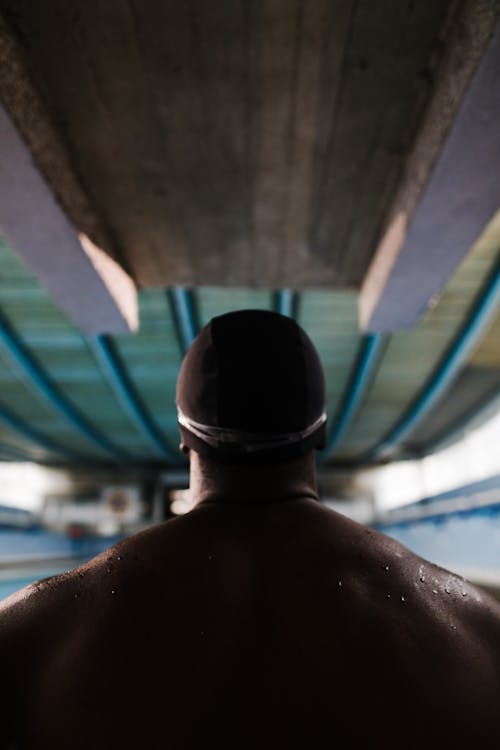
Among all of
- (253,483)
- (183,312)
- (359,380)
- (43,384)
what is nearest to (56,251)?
(253,483)

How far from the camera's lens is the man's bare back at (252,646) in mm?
913

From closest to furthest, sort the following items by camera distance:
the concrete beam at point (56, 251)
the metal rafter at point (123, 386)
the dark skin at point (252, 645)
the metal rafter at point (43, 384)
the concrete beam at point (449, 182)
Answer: the dark skin at point (252, 645) → the concrete beam at point (449, 182) → the concrete beam at point (56, 251) → the metal rafter at point (43, 384) → the metal rafter at point (123, 386)

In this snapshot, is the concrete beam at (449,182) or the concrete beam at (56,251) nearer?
the concrete beam at (449,182)

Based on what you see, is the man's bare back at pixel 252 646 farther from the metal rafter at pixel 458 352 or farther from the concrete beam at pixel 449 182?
the metal rafter at pixel 458 352

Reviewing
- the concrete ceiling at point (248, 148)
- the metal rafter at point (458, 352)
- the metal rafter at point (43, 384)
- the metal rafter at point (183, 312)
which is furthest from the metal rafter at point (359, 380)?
the metal rafter at point (43, 384)

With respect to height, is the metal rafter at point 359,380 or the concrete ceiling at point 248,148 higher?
the metal rafter at point 359,380

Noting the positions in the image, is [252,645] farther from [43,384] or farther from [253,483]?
[43,384]

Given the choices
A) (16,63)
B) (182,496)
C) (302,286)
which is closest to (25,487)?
(182,496)

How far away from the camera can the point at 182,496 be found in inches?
691

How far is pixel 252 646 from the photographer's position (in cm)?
100

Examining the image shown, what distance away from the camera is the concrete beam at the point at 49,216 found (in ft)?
7.55

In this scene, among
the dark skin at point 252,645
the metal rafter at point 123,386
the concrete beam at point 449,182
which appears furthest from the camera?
the metal rafter at point 123,386

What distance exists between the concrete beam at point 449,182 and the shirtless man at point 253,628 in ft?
5.53

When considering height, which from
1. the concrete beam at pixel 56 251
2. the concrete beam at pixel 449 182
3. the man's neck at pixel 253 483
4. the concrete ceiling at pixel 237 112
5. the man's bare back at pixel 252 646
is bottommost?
the man's bare back at pixel 252 646
